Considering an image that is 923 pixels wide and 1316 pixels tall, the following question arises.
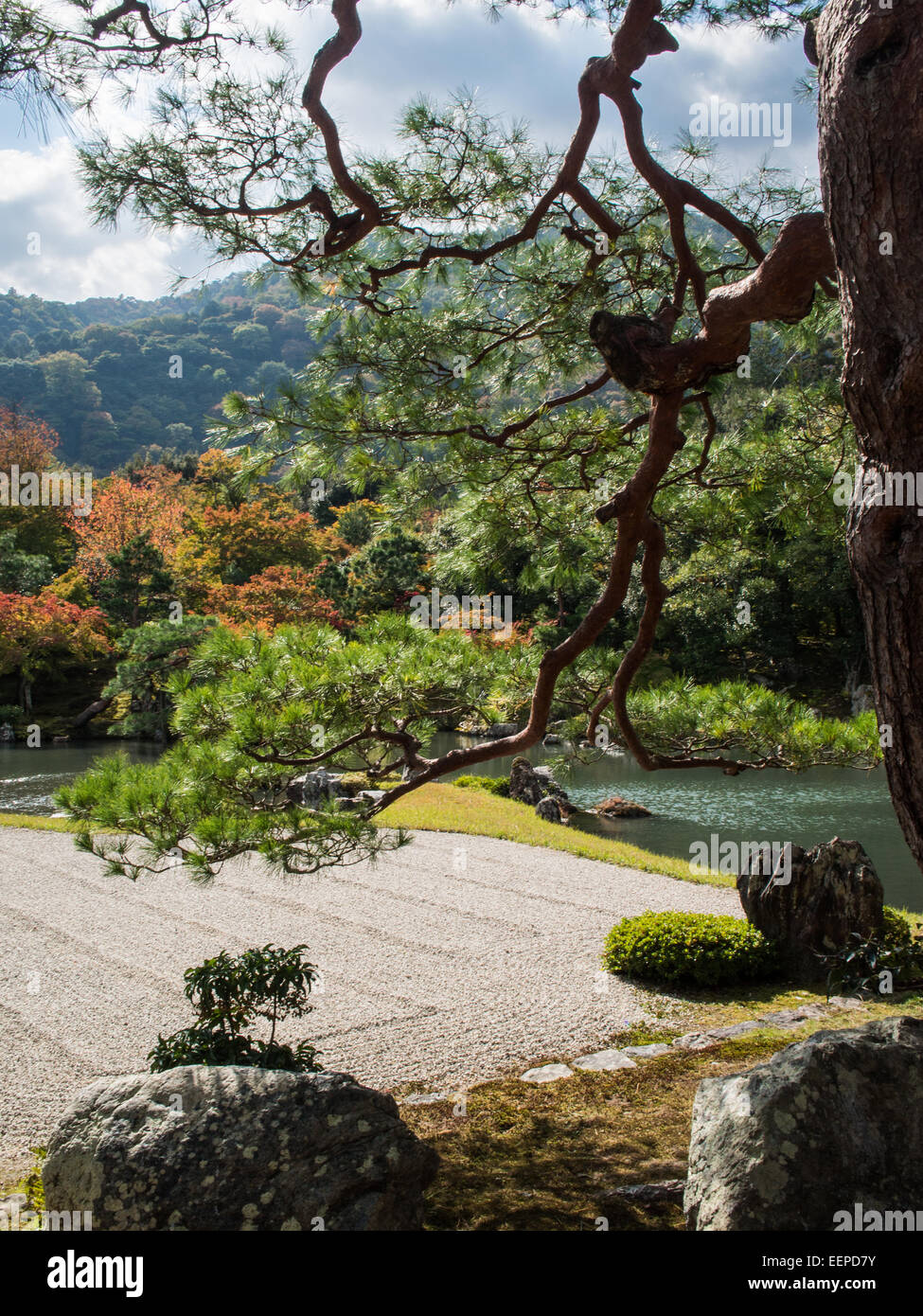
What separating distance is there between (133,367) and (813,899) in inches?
2721

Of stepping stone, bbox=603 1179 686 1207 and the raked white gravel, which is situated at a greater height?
stepping stone, bbox=603 1179 686 1207

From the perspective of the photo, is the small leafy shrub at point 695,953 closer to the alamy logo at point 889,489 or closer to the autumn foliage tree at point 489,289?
the autumn foliage tree at point 489,289

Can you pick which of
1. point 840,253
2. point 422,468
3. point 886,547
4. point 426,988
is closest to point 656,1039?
point 426,988

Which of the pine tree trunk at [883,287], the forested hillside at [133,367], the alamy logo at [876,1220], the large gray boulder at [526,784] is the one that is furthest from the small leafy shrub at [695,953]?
the forested hillside at [133,367]

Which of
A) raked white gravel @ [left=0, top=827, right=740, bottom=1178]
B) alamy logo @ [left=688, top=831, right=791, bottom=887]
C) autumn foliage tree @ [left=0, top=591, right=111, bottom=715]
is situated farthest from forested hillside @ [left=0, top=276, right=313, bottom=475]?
raked white gravel @ [left=0, top=827, right=740, bottom=1178]

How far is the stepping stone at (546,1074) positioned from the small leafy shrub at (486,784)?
10.1 meters

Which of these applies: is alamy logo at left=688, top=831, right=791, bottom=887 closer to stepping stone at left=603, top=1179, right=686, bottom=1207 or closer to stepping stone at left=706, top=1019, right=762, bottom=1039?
stepping stone at left=706, top=1019, right=762, bottom=1039

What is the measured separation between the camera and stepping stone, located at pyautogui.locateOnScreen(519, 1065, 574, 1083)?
15.5ft

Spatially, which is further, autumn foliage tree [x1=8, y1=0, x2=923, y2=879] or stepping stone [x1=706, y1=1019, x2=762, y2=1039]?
stepping stone [x1=706, y1=1019, x2=762, y2=1039]

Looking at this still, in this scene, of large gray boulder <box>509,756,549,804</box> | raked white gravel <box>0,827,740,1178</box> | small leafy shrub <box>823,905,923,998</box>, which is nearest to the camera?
small leafy shrub <box>823,905,923,998</box>

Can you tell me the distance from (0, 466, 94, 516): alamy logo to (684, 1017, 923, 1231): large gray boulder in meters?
28.2

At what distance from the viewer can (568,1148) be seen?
3.70 metres

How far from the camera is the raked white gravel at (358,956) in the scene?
5.15 m
